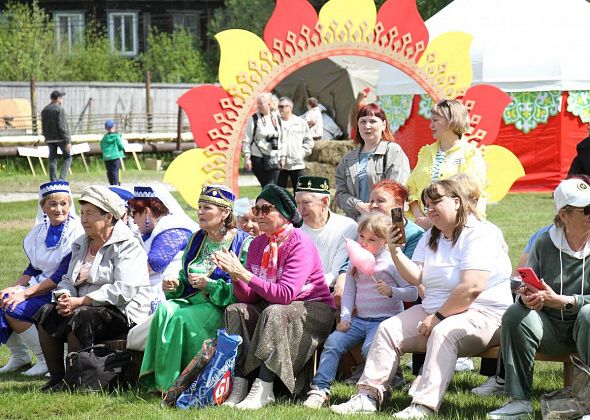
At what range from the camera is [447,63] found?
942 centimetres

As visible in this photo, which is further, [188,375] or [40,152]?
[40,152]

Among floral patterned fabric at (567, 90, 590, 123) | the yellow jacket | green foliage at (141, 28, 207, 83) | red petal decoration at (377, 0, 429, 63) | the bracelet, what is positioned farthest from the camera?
green foliage at (141, 28, 207, 83)

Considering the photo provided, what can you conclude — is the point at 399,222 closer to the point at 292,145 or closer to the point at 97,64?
the point at 292,145

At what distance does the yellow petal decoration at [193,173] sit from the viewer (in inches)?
339

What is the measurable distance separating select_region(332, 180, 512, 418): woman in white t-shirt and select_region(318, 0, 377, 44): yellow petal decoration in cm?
385

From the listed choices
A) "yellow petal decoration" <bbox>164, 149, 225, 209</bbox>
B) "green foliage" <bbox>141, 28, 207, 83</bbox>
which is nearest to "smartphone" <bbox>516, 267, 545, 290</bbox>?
"yellow petal decoration" <bbox>164, 149, 225, 209</bbox>

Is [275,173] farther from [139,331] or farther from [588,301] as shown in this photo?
[588,301]

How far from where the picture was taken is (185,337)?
238 inches

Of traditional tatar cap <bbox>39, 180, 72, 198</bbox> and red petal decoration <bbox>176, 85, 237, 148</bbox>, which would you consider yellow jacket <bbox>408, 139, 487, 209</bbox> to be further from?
traditional tatar cap <bbox>39, 180, 72, 198</bbox>

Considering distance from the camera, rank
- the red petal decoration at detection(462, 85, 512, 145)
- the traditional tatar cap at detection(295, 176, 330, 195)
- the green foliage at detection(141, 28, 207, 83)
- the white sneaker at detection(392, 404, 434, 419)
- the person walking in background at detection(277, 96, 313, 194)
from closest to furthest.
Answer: the white sneaker at detection(392, 404, 434, 419) < the traditional tatar cap at detection(295, 176, 330, 195) < the red petal decoration at detection(462, 85, 512, 145) < the person walking in background at detection(277, 96, 313, 194) < the green foliage at detection(141, 28, 207, 83)

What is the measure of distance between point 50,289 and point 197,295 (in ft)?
3.81

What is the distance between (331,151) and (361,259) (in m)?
12.3

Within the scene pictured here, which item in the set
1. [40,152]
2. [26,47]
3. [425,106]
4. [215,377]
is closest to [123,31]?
[26,47]

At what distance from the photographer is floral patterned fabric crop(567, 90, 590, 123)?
17.0 m
